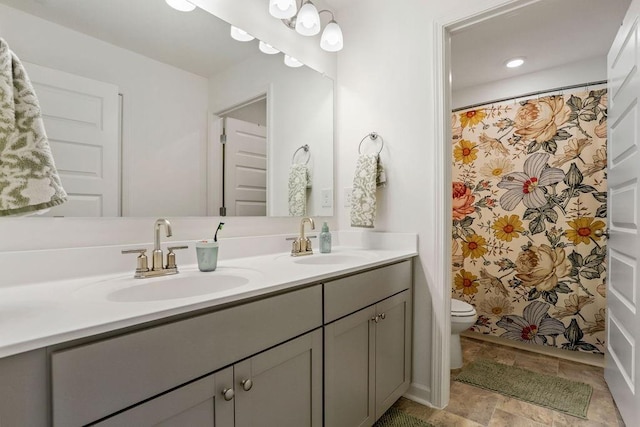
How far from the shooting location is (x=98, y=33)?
111cm

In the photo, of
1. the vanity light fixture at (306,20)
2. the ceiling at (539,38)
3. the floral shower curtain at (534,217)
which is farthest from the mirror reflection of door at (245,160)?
the floral shower curtain at (534,217)

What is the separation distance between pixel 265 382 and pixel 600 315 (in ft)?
7.72

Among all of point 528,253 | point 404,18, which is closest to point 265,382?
point 404,18

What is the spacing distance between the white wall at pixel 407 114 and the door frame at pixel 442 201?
0.04 ft

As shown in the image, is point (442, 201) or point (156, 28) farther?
point (442, 201)

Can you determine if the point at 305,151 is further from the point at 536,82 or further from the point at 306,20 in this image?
the point at 536,82

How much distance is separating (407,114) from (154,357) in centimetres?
159

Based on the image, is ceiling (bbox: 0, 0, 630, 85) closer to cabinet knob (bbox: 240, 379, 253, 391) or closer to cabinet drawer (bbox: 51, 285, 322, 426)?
cabinet drawer (bbox: 51, 285, 322, 426)

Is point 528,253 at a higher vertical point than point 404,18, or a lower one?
lower

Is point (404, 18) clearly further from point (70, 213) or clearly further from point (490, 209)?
point (70, 213)

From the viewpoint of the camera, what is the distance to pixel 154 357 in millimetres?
679

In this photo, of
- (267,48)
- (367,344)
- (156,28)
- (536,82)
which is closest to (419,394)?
(367,344)

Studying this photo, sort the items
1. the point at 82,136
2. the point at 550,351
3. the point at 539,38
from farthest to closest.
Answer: the point at 550,351 < the point at 539,38 < the point at 82,136

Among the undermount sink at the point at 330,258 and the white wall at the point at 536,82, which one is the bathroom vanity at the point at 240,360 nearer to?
the undermount sink at the point at 330,258
